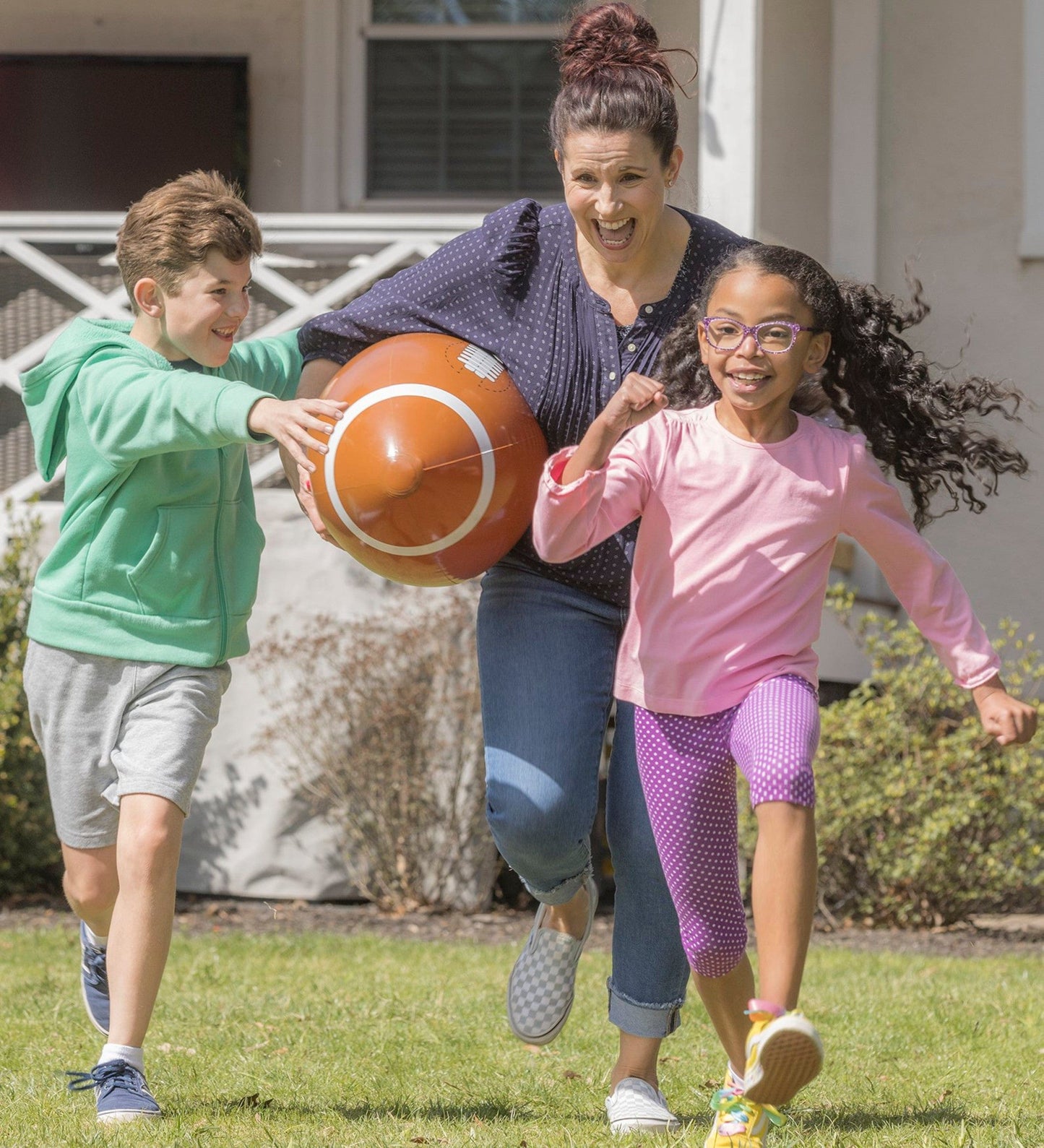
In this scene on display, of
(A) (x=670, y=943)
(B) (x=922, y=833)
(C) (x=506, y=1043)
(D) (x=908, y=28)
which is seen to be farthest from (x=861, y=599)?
(A) (x=670, y=943)

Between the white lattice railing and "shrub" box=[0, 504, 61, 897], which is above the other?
the white lattice railing

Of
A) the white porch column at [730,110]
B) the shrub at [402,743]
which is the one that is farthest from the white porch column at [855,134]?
the shrub at [402,743]

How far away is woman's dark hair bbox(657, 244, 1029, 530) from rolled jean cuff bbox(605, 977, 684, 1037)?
121 cm

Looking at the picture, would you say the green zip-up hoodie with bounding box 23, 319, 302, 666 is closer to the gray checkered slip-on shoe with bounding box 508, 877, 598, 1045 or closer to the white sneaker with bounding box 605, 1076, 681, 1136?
the gray checkered slip-on shoe with bounding box 508, 877, 598, 1045

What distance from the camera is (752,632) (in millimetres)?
3289

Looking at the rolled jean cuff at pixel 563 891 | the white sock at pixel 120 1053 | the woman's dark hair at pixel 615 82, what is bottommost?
the white sock at pixel 120 1053

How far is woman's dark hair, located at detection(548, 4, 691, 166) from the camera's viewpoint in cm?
348

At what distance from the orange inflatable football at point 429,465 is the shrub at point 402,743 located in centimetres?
333

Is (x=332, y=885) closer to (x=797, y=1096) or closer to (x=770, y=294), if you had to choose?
(x=797, y=1096)

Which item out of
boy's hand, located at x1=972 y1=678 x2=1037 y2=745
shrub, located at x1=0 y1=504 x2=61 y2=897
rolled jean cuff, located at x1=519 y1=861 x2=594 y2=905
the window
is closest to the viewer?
boy's hand, located at x1=972 y1=678 x2=1037 y2=745

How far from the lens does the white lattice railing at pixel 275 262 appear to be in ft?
24.8

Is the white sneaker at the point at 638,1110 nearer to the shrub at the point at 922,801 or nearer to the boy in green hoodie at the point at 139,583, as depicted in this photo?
the boy in green hoodie at the point at 139,583

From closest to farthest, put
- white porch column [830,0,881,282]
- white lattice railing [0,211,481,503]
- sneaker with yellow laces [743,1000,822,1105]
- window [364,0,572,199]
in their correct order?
1. sneaker with yellow laces [743,1000,822,1105]
2. white lattice railing [0,211,481,503]
3. white porch column [830,0,881,282]
4. window [364,0,572,199]

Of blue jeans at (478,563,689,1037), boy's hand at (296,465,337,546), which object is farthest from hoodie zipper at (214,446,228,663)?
blue jeans at (478,563,689,1037)
